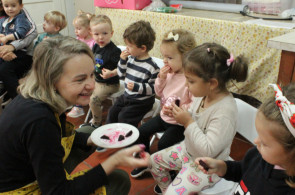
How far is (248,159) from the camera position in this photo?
1.08 m

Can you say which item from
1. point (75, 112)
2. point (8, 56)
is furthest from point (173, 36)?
point (8, 56)

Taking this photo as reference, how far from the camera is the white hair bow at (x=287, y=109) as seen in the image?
734 millimetres

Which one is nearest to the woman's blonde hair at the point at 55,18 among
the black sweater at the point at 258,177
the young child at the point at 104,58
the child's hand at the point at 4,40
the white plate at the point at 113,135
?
the child's hand at the point at 4,40

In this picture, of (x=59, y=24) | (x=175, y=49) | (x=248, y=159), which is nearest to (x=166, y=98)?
(x=175, y=49)

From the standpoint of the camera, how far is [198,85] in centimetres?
140

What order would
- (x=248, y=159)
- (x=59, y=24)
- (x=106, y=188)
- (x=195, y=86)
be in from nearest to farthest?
1. (x=248, y=159)
2. (x=106, y=188)
3. (x=195, y=86)
4. (x=59, y=24)

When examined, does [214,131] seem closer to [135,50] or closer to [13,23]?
[135,50]

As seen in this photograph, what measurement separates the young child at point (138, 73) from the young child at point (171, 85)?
18cm

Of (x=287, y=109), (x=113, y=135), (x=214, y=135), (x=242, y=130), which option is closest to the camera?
(x=287, y=109)

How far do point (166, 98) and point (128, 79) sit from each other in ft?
1.48

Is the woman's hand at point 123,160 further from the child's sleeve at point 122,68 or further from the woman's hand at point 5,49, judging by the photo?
the woman's hand at point 5,49

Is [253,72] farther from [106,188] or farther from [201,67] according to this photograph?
[106,188]

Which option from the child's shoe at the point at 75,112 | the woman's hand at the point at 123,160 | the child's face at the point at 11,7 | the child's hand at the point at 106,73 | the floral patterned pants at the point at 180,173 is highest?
the child's face at the point at 11,7

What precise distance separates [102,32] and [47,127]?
1.68 meters
